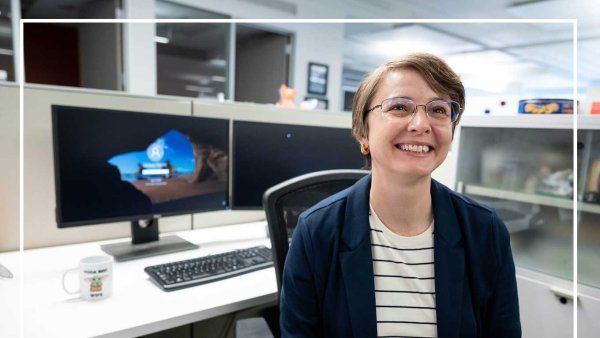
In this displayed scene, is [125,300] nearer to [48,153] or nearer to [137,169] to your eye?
[137,169]

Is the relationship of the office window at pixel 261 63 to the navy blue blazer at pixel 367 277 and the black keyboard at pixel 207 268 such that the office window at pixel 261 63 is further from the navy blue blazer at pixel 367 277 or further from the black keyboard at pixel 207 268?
the navy blue blazer at pixel 367 277

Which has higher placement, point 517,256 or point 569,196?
point 569,196

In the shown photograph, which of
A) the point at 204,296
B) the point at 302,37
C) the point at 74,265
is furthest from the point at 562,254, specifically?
the point at 302,37

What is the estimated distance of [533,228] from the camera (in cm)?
188

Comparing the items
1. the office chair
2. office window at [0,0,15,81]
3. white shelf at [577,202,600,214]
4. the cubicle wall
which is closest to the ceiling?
office window at [0,0,15,81]

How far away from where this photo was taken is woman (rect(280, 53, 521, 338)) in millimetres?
847

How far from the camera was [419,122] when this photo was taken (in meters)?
0.83

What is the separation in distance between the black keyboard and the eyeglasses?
66 centimetres

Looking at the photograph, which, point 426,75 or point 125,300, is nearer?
point 426,75

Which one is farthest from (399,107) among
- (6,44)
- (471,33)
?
(471,33)

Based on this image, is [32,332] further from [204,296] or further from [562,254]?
[562,254]

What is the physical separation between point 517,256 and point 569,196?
373 mm

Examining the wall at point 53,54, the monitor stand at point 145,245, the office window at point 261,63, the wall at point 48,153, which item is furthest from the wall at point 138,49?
the monitor stand at point 145,245

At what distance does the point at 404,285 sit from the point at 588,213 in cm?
126
